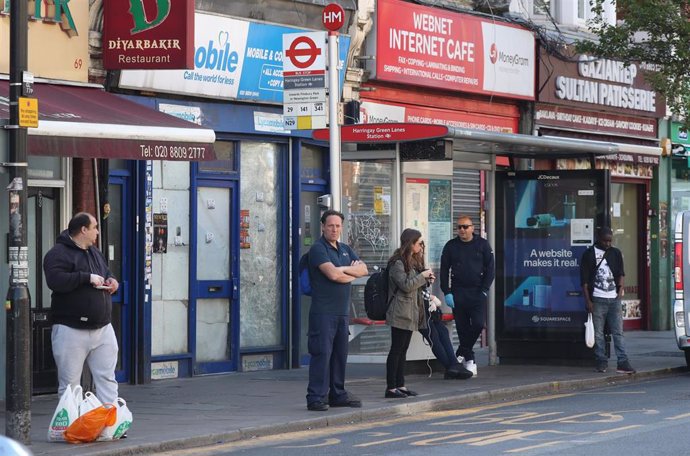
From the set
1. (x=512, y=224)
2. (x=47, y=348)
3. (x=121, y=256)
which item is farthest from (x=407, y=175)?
(x=47, y=348)

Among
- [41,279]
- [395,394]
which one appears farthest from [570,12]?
[41,279]

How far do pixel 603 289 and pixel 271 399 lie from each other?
501 centimetres

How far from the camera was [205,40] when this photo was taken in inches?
680

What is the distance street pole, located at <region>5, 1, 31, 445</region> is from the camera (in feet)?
35.3

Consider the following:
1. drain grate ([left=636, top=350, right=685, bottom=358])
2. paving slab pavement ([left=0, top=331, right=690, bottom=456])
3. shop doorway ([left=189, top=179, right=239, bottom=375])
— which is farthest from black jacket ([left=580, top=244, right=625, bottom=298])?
shop doorway ([left=189, top=179, right=239, bottom=375])

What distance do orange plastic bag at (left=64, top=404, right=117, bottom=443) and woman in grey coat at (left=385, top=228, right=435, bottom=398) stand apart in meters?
3.85

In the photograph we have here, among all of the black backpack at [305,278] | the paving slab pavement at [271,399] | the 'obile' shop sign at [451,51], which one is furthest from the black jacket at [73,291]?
the 'obile' shop sign at [451,51]

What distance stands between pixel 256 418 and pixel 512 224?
267 inches

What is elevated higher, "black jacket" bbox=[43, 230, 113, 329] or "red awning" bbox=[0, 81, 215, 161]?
"red awning" bbox=[0, 81, 215, 161]

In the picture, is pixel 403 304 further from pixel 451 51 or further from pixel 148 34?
pixel 451 51

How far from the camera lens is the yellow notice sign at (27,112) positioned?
10.7 meters

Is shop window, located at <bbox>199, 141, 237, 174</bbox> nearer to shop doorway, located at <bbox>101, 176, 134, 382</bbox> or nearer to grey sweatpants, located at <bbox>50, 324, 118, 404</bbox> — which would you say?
shop doorway, located at <bbox>101, 176, 134, 382</bbox>

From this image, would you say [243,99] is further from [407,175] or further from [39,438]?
[39,438]

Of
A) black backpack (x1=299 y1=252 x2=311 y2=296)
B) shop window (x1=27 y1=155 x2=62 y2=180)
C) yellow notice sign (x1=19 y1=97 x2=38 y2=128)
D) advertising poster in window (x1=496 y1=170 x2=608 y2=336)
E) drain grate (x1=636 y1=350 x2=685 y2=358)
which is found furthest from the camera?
drain grate (x1=636 y1=350 x2=685 y2=358)
